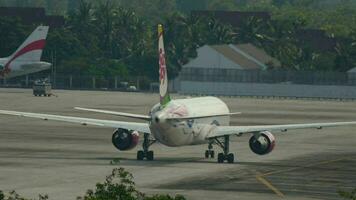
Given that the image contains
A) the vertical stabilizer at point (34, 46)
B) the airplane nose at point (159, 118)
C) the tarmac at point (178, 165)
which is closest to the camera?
the tarmac at point (178, 165)

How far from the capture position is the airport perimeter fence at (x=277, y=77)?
186 metres

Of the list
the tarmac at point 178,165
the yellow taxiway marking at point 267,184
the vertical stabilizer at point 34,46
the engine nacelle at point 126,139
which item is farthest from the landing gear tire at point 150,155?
the vertical stabilizer at point 34,46

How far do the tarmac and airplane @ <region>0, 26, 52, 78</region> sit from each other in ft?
181

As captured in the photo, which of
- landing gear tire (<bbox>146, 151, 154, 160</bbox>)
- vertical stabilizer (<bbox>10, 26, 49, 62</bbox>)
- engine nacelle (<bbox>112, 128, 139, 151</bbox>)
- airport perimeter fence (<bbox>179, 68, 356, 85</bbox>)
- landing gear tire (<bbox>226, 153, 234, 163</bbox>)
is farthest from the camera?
→ airport perimeter fence (<bbox>179, 68, 356, 85</bbox>)

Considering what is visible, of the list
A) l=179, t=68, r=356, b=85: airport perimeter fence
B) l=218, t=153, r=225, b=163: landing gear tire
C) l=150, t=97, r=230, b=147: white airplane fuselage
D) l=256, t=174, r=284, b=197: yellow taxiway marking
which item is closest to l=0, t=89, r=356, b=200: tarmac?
l=256, t=174, r=284, b=197: yellow taxiway marking

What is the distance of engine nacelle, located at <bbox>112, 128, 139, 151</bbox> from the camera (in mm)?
72562

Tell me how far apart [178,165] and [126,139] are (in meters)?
3.42

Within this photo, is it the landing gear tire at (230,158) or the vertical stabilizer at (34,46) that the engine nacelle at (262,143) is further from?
the vertical stabilizer at (34,46)

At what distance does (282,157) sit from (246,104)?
7558 cm

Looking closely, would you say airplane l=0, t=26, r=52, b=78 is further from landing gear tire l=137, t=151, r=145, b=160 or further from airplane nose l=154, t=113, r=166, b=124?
airplane nose l=154, t=113, r=166, b=124

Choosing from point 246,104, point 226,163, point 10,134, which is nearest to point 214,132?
point 226,163

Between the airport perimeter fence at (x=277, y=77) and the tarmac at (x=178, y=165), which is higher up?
the airport perimeter fence at (x=277, y=77)

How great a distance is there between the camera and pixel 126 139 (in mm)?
72625

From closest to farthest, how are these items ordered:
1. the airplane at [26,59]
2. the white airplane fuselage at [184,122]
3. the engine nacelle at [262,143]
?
the white airplane fuselage at [184,122]
the engine nacelle at [262,143]
the airplane at [26,59]
